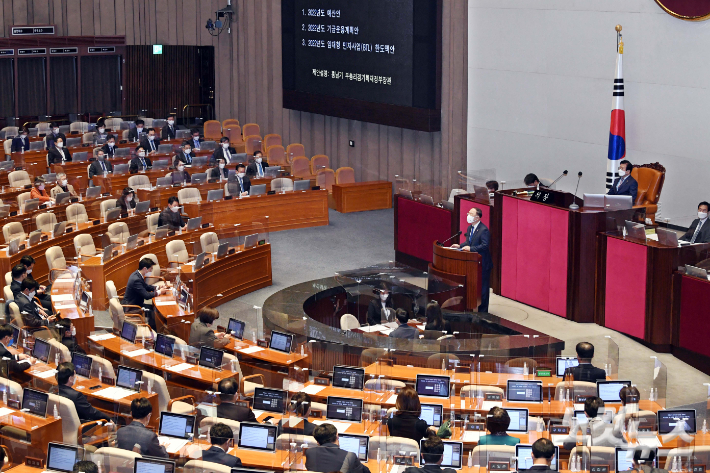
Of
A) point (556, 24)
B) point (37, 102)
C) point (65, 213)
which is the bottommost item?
point (65, 213)


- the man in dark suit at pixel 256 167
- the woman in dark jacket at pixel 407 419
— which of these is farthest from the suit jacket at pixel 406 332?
the man in dark suit at pixel 256 167

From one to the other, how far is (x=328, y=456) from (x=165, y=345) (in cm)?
361

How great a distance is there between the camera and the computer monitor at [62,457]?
285 inches

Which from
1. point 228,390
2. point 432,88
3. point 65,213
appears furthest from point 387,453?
point 432,88

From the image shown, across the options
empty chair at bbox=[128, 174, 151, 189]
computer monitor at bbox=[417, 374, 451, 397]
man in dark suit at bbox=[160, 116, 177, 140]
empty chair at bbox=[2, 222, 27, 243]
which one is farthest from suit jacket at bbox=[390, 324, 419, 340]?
man in dark suit at bbox=[160, 116, 177, 140]

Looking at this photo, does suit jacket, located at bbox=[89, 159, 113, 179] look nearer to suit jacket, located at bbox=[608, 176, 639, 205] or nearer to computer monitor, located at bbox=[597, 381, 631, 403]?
suit jacket, located at bbox=[608, 176, 639, 205]

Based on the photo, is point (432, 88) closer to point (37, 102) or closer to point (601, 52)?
point (601, 52)

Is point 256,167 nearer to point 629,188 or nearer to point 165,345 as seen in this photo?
point 629,188

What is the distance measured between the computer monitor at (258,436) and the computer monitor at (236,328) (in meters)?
2.95

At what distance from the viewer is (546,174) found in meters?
16.7

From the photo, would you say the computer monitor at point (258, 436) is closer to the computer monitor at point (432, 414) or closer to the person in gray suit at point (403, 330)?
the computer monitor at point (432, 414)

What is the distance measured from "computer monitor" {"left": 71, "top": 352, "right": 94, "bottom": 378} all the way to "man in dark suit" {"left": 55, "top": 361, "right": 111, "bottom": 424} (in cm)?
61

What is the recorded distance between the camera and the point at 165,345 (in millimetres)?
10289

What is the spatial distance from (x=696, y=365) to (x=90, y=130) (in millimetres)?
15727
